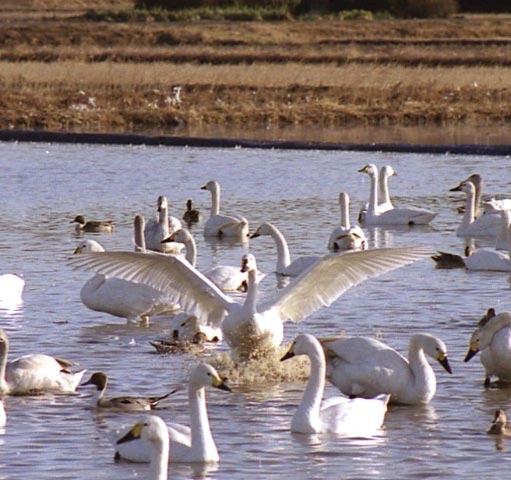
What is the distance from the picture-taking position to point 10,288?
1184 cm

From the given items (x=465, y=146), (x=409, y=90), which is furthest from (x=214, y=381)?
(x=409, y=90)

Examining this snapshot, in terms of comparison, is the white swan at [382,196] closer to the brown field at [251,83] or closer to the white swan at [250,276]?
the white swan at [250,276]

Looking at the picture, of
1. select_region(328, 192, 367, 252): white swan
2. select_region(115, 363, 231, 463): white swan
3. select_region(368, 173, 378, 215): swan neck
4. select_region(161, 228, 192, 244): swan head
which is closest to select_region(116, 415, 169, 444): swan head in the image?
select_region(115, 363, 231, 463): white swan

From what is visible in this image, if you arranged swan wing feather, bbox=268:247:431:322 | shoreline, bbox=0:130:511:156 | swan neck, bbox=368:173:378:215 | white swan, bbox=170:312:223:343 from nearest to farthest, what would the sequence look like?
swan wing feather, bbox=268:247:431:322 < white swan, bbox=170:312:223:343 < swan neck, bbox=368:173:378:215 < shoreline, bbox=0:130:511:156

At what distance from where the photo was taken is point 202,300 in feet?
32.5

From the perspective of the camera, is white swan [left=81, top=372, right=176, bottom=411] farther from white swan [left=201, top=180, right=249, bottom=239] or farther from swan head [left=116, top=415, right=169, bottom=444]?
white swan [left=201, top=180, right=249, bottom=239]

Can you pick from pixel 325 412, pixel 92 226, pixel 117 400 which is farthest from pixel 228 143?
pixel 325 412

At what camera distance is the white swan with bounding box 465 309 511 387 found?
29.5 ft

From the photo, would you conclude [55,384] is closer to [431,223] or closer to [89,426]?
[89,426]

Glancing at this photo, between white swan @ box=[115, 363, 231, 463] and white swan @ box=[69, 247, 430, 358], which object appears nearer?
white swan @ box=[115, 363, 231, 463]

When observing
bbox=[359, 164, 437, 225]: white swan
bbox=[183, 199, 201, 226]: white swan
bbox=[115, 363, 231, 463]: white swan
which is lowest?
bbox=[183, 199, 201, 226]: white swan

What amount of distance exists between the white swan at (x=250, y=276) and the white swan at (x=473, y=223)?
6899 millimetres

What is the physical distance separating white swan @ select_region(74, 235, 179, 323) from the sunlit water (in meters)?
0.14

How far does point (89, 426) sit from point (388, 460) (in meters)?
1.66
